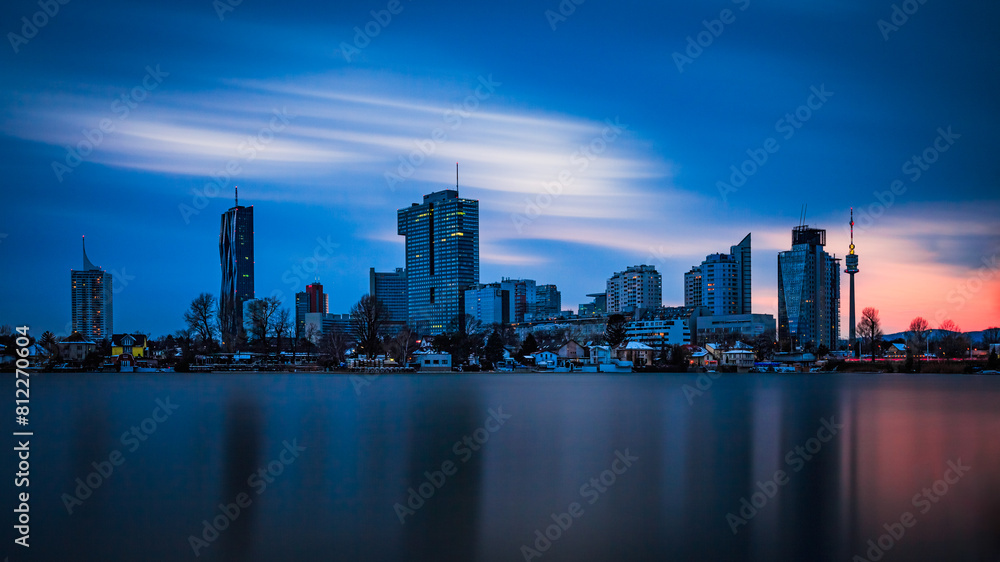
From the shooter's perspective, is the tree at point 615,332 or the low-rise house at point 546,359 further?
the tree at point 615,332

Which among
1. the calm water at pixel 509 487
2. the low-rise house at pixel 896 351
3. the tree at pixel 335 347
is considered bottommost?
the low-rise house at pixel 896 351

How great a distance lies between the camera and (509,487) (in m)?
16.8

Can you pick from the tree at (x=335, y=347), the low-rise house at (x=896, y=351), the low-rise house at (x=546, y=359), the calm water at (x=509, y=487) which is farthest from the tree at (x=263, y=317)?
the low-rise house at (x=896, y=351)

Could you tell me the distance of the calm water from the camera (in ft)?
39.3

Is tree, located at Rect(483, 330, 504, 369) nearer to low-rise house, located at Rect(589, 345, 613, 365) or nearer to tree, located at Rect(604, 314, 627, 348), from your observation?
low-rise house, located at Rect(589, 345, 613, 365)

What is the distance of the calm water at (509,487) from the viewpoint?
1197 cm

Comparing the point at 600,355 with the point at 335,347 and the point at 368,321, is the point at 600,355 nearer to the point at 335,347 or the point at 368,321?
the point at 368,321

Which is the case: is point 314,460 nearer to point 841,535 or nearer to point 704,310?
point 841,535

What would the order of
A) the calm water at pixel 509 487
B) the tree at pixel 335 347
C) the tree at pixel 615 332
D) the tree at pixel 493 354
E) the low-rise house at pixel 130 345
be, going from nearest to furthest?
the calm water at pixel 509 487 → the tree at pixel 335 347 → the tree at pixel 493 354 → the low-rise house at pixel 130 345 → the tree at pixel 615 332

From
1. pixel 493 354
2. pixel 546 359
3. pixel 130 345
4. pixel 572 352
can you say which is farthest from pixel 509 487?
pixel 130 345

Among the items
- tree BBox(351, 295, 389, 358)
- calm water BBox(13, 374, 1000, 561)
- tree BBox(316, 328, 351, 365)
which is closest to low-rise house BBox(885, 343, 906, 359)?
tree BBox(351, 295, 389, 358)

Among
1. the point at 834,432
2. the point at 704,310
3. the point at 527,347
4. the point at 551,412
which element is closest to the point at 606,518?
the point at 834,432

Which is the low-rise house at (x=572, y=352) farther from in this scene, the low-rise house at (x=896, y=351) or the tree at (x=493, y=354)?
the low-rise house at (x=896, y=351)

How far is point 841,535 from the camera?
497 inches
